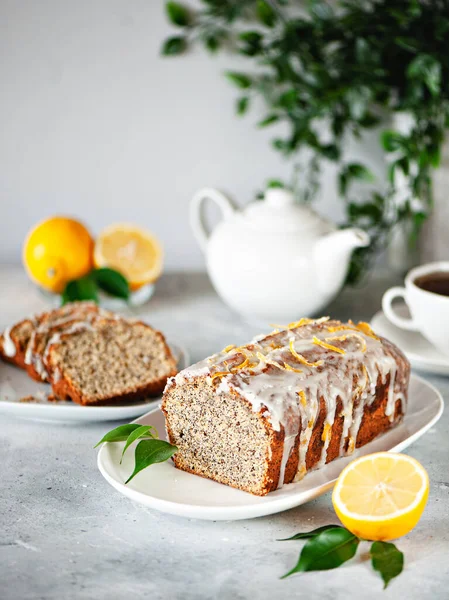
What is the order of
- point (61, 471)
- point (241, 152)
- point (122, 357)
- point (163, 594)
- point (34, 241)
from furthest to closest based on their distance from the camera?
point (241, 152) < point (34, 241) < point (122, 357) < point (61, 471) < point (163, 594)

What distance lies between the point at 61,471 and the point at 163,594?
0.38 metres

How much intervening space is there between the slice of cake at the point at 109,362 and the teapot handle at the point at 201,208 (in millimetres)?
419

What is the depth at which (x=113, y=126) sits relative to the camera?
235cm

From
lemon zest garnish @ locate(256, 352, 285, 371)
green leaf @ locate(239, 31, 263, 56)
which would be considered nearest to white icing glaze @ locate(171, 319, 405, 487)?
lemon zest garnish @ locate(256, 352, 285, 371)

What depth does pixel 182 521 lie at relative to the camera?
1.11 meters

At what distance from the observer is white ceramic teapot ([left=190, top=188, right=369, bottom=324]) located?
178cm

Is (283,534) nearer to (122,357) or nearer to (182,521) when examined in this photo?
(182,521)

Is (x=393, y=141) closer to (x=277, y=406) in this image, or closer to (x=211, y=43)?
(x=211, y=43)

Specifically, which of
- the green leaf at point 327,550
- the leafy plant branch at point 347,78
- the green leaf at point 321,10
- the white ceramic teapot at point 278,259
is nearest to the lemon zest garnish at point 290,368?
the green leaf at point 327,550

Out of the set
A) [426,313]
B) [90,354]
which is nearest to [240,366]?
[90,354]

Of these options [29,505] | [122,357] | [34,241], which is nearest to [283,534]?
[29,505]

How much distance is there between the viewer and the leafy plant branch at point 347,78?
1.92 metres

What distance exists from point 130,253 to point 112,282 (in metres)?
0.11

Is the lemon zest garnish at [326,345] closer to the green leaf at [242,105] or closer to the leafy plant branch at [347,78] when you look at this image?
the leafy plant branch at [347,78]
